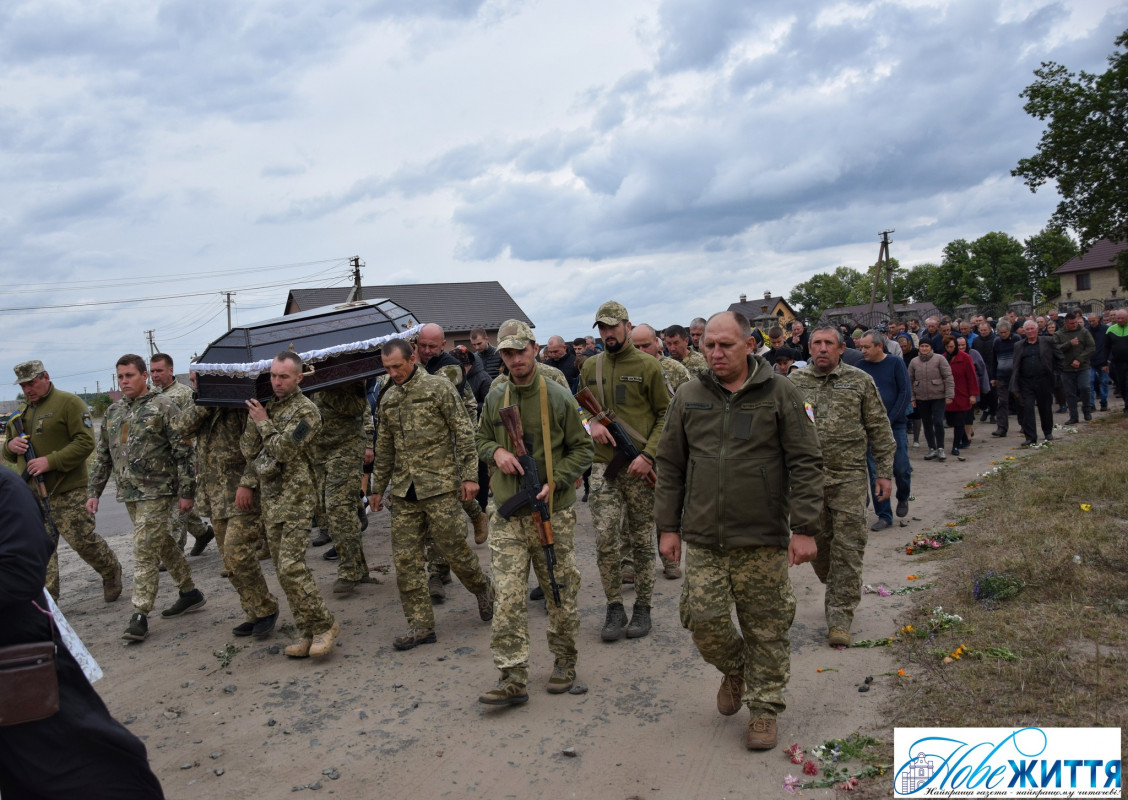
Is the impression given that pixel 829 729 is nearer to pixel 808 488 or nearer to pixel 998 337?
pixel 808 488

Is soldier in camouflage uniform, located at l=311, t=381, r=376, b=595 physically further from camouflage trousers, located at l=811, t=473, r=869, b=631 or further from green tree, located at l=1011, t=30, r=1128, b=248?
green tree, located at l=1011, t=30, r=1128, b=248

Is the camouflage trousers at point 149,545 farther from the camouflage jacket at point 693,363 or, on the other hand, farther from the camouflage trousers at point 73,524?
the camouflage jacket at point 693,363

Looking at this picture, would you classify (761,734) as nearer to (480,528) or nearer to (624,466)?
(624,466)

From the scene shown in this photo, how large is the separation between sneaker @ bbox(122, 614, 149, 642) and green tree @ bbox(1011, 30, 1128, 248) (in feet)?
112

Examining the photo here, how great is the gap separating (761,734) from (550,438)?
2227 millimetres

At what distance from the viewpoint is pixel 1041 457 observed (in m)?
11.1

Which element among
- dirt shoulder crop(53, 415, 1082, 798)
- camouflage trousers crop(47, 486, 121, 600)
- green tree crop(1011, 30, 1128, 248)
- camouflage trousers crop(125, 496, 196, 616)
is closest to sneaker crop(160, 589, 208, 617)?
dirt shoulder crop(53, 415, 1082, 798)

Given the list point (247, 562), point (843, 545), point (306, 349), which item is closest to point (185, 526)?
point (247, 562)

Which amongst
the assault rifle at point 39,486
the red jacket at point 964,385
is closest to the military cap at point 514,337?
the assault rifle at point 39,486

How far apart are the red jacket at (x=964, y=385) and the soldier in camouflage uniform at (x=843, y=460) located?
747cm

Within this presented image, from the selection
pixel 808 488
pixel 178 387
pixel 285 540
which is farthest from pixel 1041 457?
pixel 178 387

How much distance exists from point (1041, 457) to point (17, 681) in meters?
12.3

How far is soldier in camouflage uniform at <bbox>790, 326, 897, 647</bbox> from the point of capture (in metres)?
5.50

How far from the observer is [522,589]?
4824 millimetres
